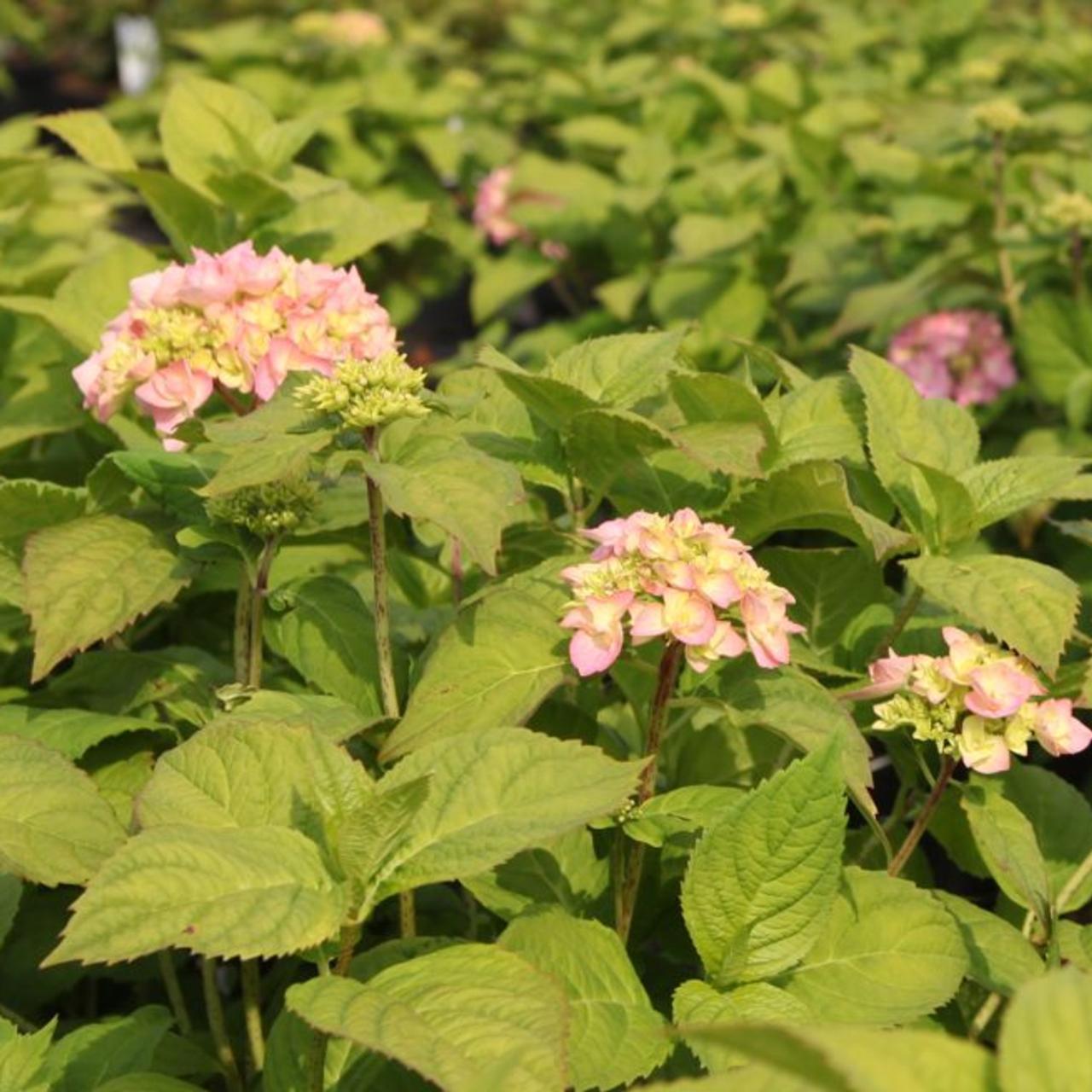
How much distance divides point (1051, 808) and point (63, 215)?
74.8 inches

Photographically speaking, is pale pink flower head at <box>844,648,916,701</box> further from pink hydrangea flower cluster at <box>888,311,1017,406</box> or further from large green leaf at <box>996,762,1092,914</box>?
pink hydrangea flower cluster at <box>888,311,1017,406</box>

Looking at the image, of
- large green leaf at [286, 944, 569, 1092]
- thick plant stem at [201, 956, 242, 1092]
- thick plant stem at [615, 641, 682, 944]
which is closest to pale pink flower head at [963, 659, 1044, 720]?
thick plant stem at [615, 641, 682, 944]

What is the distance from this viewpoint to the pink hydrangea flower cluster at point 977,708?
130cm

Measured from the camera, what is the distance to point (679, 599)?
3.93 ft

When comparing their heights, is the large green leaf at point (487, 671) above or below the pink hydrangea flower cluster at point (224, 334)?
below

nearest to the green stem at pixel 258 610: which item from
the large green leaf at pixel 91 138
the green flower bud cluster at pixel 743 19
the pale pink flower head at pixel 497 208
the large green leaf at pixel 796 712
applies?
the large green leaf at pixel 796 712

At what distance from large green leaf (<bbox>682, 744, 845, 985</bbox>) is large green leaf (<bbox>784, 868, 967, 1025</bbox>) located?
0.04 meters

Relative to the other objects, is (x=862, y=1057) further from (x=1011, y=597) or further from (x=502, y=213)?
(x=502, y=213)

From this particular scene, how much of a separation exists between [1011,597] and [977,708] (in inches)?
5.5

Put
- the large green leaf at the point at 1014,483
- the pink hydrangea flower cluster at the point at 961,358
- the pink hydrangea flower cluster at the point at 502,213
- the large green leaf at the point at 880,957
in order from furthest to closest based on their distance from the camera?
the pink hydrangea flower cluster at the point at 502,213 < the pink hydrangea flower cluster at the point at 961,358 < the large green leaf at the point at 1014,483 < the large green leaf at the point at 880,957

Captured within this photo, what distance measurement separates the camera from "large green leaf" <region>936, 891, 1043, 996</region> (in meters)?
1.27

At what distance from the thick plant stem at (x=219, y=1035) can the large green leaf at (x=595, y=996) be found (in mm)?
316

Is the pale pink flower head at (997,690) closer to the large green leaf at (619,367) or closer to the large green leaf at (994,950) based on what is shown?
the large green leaf at (994,950)

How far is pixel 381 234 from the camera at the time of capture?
7.13 ft
